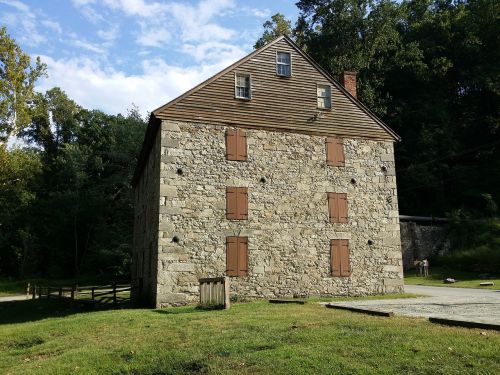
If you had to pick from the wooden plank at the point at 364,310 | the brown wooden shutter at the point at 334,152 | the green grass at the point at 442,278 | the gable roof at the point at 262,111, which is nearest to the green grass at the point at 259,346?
the wooden plank at the point at 364,310

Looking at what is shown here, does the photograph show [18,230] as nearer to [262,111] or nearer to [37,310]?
[37,310]

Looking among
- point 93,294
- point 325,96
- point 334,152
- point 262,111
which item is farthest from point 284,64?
point 93,294

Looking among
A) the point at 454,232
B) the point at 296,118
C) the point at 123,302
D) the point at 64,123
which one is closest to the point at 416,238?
the point at 454,232

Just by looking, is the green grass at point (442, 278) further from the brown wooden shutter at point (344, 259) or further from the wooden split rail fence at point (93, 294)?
the wooden split rail fence at point (93, 294)

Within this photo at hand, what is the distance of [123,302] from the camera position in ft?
65.2

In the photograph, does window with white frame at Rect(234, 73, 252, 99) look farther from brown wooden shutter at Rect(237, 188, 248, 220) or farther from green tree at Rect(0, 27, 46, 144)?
green tree at Rect(0, 27, 46, 144)

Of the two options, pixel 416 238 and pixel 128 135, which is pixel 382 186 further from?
pixel 128 135

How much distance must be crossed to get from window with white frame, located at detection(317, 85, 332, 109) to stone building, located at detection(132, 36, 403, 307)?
41 mm

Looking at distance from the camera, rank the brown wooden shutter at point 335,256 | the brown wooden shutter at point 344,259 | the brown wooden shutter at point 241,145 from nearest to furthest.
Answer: the brown wooden shutter at point 241,145 → the brown wooden shutter at point 335,256 → the brown wooden shutter at point 344,259

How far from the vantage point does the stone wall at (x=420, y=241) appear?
31.5 meters

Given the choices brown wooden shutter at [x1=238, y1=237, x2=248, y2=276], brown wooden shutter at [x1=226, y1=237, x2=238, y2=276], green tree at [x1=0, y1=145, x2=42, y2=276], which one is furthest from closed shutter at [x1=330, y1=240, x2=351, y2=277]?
green tree at [x1=0, y1=145, x2=42, y2=276]

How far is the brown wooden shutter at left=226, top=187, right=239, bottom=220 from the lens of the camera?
1675 cm

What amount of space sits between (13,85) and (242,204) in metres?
16.1

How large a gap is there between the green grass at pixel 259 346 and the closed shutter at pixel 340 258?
20.9 feet
